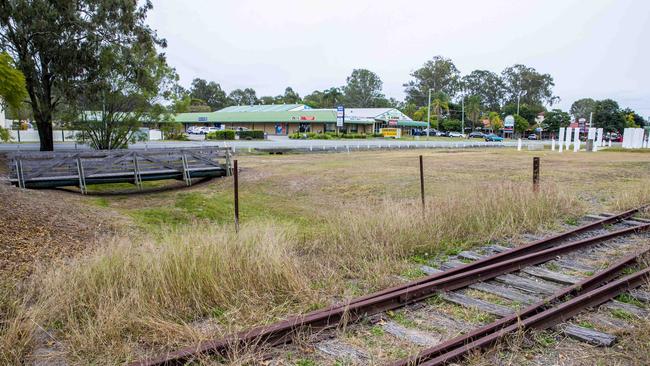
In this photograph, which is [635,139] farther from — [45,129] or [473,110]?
[473,110]

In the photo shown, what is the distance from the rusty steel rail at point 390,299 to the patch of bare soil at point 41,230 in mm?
3384

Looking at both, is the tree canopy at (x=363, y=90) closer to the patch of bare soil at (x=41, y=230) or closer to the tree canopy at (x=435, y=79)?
the tree canopy at (x=435, y=79)

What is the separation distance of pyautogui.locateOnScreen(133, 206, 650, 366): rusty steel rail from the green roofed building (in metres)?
74.1

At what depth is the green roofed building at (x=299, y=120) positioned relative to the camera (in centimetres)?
8375

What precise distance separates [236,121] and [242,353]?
85641mm

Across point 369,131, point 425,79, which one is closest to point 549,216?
point 369,131

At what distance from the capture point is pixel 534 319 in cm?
471

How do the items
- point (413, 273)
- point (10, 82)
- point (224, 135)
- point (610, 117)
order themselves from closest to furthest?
point (413, 273), point (10, 82), point (224, 135), point (610, 117)

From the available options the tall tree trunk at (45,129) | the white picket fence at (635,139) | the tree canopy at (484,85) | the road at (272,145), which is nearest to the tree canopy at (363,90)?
the tree canopy at (484,85)

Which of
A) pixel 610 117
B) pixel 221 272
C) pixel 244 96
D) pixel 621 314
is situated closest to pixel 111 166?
pixel 221 272

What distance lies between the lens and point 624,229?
343 inches

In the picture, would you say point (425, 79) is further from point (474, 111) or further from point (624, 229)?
point (624, 229)

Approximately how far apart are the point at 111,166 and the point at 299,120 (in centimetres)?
6357

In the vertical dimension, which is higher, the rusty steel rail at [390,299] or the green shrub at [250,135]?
the green shrub at [250,135]
